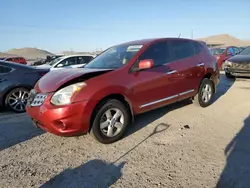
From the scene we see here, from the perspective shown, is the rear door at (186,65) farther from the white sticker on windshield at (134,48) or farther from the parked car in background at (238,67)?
the parked car in background at (238,67)

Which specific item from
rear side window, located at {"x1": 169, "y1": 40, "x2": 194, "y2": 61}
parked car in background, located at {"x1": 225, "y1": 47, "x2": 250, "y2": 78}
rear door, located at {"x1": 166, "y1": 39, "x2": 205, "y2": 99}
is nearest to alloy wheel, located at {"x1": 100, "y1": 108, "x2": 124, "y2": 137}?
rear door, located at {"x1": 166, "y1": 39, "x2": 205, "y2": 99}

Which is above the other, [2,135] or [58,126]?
[58,126]

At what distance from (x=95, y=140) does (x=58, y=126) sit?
2.27 ft

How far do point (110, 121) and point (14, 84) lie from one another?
3412mm

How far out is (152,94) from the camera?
4.61 m

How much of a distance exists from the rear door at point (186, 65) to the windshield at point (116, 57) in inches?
35.9

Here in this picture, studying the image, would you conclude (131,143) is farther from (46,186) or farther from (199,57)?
(199,57)

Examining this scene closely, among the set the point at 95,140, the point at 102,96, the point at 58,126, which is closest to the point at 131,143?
the point at 95,140

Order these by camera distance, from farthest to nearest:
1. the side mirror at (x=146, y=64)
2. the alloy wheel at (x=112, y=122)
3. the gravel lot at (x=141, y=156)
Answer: the side mirror at (x=146, y=64) → the alloy wheel at (x=112, y=122) → the gravel lot at (x=141, y=156)

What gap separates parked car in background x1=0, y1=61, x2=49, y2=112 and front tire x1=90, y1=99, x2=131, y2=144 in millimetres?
3272

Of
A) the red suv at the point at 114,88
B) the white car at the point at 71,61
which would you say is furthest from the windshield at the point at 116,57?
the white car at the point at 71,61

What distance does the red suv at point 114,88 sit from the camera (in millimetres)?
3664

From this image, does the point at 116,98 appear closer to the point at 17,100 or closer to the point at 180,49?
the point at 180,49

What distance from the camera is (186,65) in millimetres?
5414
